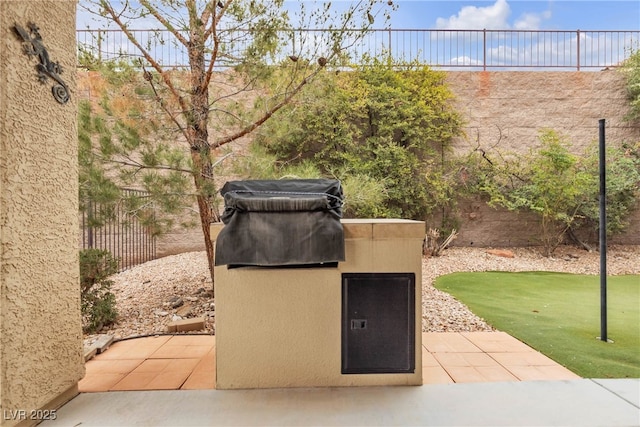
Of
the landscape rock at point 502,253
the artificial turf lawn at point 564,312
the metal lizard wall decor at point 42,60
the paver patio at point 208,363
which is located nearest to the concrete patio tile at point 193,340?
the paver patio at point 208,363

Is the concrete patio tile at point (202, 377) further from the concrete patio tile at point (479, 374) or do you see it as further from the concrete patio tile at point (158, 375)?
the concrete patio tile at point (479, 374)

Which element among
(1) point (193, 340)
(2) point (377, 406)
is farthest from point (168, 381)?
(2) point (377, 406)

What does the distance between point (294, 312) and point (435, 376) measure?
115cm

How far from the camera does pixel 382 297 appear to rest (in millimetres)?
2287

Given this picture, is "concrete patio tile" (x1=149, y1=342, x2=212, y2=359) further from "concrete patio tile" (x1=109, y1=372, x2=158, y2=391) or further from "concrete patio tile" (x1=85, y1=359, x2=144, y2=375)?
"concrete patio tile" (x1=109, y1=372, x2=158, y2=391)

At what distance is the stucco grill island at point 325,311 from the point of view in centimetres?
223

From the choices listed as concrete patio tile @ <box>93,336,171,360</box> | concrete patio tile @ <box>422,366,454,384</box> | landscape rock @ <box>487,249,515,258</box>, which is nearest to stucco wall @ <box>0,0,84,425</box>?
concrete patio tile @ <box>93,336,171,360</box>

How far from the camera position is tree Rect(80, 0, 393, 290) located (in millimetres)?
3807

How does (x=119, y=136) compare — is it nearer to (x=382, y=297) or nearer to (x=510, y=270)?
(x=382, y=297)

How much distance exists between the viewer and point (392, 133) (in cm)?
829

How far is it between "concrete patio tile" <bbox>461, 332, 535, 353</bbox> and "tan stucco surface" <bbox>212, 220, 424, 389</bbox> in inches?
50.0

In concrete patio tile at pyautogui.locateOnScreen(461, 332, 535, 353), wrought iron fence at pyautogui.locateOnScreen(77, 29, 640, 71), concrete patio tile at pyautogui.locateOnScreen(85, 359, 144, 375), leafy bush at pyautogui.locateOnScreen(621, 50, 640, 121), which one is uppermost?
wrought iron fence at pyautogui.locateOnScreen(77, 29, 640, 71)

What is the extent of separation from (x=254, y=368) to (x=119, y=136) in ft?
10.5

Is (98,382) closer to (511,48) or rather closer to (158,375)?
(158,375)
